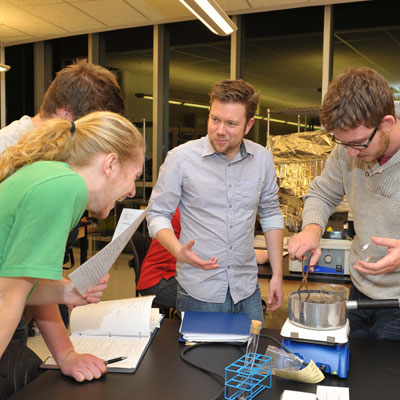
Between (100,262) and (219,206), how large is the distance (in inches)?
38.0

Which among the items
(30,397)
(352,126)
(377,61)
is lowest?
(30,397)

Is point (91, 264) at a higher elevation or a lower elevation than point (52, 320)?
higher

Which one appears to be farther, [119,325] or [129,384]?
[119,325]

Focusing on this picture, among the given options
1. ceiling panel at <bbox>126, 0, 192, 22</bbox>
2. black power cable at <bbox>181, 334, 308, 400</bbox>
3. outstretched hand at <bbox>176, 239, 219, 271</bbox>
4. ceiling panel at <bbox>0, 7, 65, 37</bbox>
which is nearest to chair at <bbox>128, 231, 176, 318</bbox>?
outstretched hand at <bbox>176, 239, 219, 271</bbox>

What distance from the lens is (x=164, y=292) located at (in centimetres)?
263

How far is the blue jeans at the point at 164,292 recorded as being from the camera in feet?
8.63

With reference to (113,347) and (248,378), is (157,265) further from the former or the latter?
(248,378)

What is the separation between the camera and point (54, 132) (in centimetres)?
103

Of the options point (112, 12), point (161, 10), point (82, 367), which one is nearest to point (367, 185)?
point (82, 367)

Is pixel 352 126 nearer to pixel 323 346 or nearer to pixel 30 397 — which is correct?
pixel 323 346

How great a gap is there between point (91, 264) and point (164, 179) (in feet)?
3.24

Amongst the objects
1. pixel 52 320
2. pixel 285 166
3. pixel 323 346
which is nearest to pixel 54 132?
pixel 52 320

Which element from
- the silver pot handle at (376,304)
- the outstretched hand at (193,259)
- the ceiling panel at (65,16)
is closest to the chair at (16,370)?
the outstretched hand at (193,259)

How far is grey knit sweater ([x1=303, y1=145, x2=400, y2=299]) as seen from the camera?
1.53m
